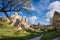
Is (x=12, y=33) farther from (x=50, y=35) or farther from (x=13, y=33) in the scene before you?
(x=50, y=35)

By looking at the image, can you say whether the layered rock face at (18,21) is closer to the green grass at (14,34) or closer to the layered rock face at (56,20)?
the green grass at (14,34)

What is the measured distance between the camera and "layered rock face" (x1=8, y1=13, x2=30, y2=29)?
44.1ft

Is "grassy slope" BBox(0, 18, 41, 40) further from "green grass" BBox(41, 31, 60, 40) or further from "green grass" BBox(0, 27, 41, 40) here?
"green grass" BBox(41, 31, 60, 40)

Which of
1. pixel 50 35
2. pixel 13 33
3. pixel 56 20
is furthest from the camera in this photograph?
pixel 56 20

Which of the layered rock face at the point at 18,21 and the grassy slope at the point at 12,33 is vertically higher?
the layered rock face at the point at 18,21

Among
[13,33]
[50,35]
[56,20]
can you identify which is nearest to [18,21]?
[13,33]

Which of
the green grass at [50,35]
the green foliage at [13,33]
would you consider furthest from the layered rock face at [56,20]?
the green foliage at [13,33]

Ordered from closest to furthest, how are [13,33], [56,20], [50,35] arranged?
[50,35]
[13,33]
[56,20]

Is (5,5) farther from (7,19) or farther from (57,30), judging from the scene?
(57,30)

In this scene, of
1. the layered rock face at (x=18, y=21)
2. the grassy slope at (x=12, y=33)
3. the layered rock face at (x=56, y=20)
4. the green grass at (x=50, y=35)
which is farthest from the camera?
the layered rock face at (x=56, y=20)

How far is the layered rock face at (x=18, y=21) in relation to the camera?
44.1 feet

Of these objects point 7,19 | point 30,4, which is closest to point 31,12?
point 30,4

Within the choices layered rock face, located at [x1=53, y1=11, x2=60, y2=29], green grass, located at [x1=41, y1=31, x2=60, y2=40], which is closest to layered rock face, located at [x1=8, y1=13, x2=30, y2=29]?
green grass, located at [x1=41, y1=31, x2=60, y2=40]

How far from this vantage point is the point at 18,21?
45.9ft
